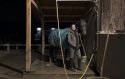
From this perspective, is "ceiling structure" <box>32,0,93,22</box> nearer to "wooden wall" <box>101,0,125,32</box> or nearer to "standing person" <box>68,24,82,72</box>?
"wooden wall" <box>101,0,125,32</box>

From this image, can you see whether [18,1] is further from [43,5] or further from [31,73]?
[31,73]

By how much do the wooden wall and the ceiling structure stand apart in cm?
160

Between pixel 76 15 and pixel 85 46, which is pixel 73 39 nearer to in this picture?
pixel 85 46

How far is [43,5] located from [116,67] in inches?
305

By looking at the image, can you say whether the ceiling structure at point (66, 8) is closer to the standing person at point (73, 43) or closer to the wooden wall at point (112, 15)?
the wooden wall at point (112, 15)

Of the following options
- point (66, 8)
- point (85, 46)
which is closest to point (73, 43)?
point (85, 46)

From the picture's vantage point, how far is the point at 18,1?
114ft

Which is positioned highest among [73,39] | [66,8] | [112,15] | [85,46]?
[66,8]

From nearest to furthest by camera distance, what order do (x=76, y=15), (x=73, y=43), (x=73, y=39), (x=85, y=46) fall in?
(x=73, y=43)
(x=73, y=39)
(x=85, y=46)
(x=76, y=15)

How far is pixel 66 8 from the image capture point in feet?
64.3

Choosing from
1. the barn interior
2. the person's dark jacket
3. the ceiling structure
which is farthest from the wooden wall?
the ceiling structure

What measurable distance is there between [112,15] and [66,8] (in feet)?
17.4

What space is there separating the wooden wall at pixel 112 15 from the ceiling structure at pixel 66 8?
5.26 feet

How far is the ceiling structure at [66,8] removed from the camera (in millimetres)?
18094
